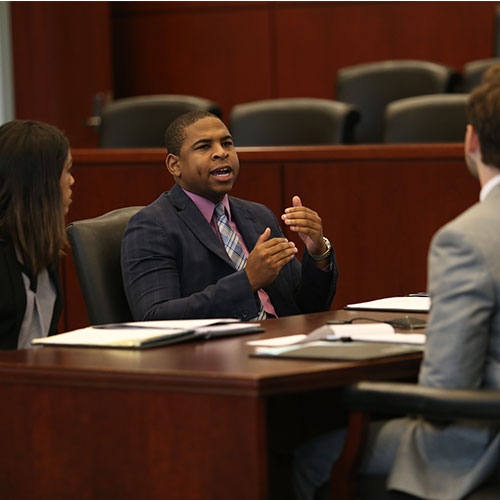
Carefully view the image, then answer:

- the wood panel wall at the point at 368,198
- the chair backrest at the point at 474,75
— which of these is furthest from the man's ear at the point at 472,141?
the chair backrest at the point at 474,75

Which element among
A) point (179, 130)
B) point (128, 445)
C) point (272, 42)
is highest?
point (272, 42)

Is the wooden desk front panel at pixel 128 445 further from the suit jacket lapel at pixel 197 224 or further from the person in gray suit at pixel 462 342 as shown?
the suit jacket lapel at pixel 197 224

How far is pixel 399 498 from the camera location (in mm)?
1845

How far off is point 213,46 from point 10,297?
5.12m

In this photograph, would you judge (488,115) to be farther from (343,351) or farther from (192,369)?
(192,369)

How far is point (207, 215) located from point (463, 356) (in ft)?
4.57

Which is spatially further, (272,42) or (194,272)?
(272,42)

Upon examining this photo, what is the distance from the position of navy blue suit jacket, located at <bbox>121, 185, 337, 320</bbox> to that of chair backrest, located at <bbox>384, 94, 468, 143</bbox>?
1893mm

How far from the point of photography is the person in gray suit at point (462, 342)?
5.70 feet

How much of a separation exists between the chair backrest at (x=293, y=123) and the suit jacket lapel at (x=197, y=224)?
6.89 feet

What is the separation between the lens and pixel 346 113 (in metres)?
4.97

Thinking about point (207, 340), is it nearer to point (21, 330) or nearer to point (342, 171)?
point (21, 330)

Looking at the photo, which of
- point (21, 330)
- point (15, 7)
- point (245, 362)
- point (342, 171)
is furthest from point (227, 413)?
point (15, 7)

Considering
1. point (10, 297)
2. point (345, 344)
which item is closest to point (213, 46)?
point (10, 297)
